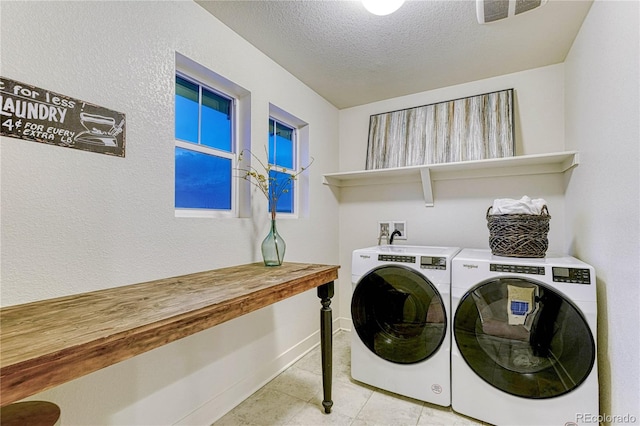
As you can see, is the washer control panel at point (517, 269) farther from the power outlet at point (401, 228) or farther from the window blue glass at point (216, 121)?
the window blue glass at point (216, 121)

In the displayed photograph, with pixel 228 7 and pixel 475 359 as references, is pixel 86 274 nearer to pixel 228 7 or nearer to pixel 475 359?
pixel 228 7

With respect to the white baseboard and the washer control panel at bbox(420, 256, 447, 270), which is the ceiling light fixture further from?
the white baseboard

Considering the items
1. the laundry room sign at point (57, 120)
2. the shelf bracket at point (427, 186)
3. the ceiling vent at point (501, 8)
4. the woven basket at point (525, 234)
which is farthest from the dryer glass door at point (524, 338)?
the laundry room sign at point (57, 120)

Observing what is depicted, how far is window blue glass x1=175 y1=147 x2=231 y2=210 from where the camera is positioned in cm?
167

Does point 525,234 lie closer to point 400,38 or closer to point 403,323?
point 403,323

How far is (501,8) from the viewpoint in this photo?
1561mm

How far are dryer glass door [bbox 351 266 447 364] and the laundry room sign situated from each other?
159 cm

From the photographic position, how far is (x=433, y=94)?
2600 millimetres

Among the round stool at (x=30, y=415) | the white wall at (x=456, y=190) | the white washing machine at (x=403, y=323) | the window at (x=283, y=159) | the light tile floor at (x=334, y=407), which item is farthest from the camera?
the window at (x=283, y=159)

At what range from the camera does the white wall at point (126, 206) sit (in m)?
1.02

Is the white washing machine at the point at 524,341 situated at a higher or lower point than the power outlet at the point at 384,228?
lower

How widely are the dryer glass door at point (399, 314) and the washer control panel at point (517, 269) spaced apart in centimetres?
35

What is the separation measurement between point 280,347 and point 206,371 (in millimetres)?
667

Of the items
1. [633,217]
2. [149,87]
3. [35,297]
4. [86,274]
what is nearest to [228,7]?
[149,87]
